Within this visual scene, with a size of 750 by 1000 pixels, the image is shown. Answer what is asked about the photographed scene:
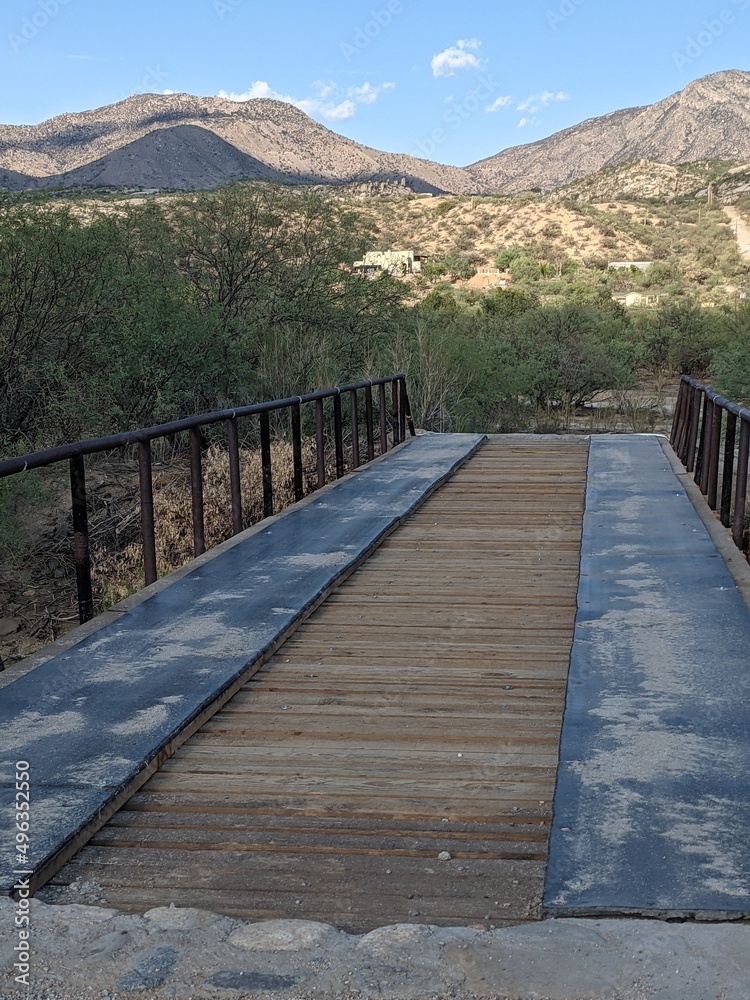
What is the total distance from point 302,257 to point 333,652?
12585 mm

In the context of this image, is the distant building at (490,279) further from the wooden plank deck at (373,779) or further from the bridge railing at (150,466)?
the wooden plank deck at (373,779)

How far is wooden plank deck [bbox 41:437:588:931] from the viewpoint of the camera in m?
2.45

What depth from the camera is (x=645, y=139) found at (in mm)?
114750

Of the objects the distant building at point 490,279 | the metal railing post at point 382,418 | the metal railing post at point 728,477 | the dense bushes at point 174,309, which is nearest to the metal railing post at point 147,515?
the metal railing post at point 728,477

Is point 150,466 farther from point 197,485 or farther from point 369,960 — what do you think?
point 369,960

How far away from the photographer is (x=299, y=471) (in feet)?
27.3

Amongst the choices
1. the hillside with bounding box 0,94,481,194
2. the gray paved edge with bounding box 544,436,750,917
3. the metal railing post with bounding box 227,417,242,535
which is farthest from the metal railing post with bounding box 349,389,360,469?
the hillside with bounding box 0,94,481,194

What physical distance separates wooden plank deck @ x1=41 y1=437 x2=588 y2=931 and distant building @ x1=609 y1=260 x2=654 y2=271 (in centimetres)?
4338

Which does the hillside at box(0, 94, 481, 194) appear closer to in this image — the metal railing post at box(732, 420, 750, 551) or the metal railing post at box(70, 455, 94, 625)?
the metal railing post at box(732, 420, 750, 551)

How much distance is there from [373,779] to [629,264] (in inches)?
1942

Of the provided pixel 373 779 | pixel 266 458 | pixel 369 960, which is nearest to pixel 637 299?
pixel 266 458

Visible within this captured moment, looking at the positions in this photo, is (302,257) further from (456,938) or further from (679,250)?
(679,250)

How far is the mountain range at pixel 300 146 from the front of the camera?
89000mm

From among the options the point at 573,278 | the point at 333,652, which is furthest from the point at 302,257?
the point at 573,278
